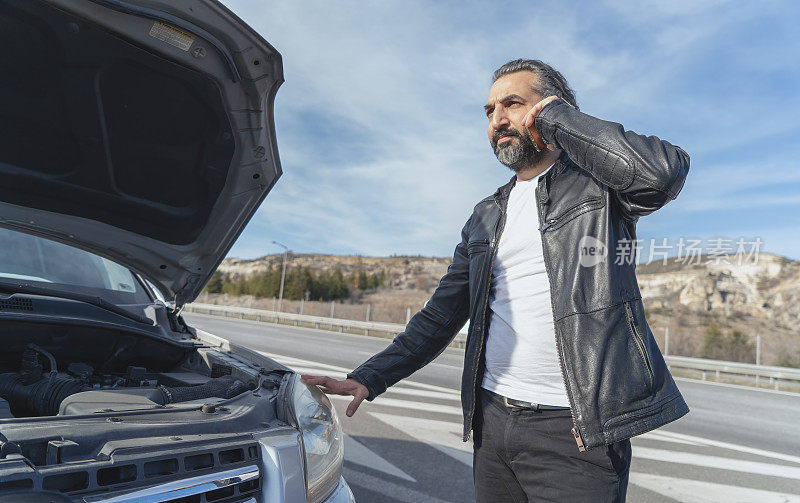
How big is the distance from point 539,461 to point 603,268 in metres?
0.60

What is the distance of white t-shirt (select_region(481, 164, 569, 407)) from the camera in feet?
5.15

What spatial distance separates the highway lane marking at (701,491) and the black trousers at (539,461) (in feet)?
8.81

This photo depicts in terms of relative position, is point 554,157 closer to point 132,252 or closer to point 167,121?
point 167,121

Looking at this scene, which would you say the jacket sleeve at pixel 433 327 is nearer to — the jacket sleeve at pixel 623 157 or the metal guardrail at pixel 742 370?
the jacket sleeve at pixel 623 157

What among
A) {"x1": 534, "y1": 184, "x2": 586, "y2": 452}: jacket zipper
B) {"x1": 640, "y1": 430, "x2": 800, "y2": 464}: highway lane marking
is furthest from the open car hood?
{"x1": 640, "y1": 430, "x2": 800, "y2": 464}: highway lane marking

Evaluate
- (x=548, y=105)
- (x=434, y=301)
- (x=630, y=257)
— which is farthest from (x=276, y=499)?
(x=548, y=105)

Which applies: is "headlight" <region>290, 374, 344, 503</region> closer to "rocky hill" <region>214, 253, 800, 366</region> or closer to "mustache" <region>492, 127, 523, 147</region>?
"mustache" <region>492, 127, 523, 147</region>

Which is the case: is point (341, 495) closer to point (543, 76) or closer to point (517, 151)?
point (517, 151)

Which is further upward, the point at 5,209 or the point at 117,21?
the point at 117,21

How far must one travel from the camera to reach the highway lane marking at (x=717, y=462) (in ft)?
14.8

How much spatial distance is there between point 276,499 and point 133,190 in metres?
1.87

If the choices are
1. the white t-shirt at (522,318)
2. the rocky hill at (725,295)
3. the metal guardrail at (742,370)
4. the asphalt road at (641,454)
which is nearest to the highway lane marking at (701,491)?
the asphalt road at (641,454)

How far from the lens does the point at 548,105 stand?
61.8 inches

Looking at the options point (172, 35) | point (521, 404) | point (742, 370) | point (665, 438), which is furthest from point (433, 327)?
point (742, 370)
